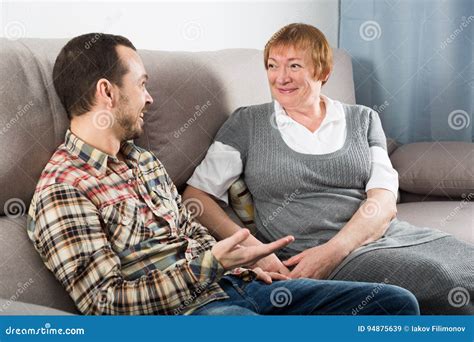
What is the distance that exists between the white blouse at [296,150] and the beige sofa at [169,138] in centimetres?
4

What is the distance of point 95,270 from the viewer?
111cm

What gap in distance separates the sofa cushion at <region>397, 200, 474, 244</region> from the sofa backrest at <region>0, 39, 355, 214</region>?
0.34 metres

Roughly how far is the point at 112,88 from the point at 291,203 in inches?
18.0

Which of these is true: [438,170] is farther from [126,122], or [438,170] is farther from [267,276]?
[126,122]

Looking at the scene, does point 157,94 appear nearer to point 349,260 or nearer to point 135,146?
point 135,146
